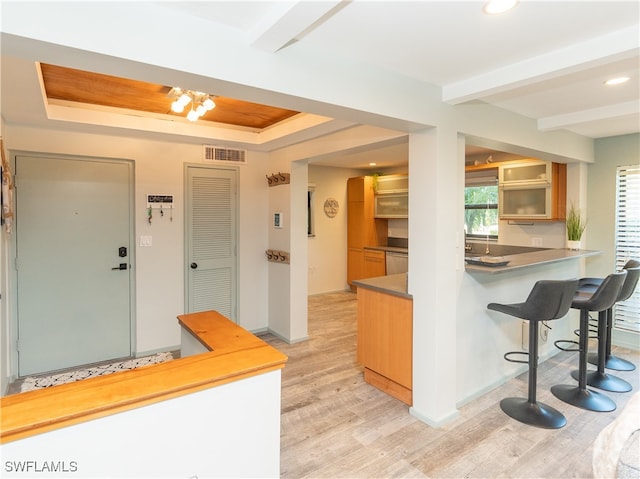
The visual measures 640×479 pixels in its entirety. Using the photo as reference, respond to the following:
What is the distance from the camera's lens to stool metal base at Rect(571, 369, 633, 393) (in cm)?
318

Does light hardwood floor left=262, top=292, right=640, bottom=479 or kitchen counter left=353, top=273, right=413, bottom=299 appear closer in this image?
light hardwood floor left=262, top=292, right=640, bottom=479

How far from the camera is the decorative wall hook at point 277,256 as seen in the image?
14.3ft

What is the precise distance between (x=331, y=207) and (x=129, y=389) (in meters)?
5.93

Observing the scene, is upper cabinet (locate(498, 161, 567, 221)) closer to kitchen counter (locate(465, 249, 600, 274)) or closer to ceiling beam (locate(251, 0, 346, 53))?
kitchen counter (locate(465, 249, 600, 274))

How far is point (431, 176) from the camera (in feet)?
8.57

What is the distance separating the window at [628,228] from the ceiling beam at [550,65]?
2.83 meters

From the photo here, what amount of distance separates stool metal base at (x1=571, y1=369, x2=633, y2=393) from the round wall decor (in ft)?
15.1

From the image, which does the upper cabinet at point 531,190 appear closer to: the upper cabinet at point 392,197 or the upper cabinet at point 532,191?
the upper cabinet at point 532,191

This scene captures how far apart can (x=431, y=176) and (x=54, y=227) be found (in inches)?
134

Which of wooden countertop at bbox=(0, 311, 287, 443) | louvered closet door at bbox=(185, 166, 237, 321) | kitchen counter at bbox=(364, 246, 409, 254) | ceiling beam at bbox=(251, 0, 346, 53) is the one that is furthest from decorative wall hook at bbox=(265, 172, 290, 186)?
kitchen counter at bbox=(364, 246, 409, 254)

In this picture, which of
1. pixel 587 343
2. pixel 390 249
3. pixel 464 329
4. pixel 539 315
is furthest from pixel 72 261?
pixel 390 249

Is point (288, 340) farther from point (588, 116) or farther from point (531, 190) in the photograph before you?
point (588, 116)

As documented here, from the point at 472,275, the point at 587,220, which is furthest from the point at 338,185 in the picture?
the point at 472,275

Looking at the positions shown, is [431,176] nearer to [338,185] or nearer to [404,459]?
[404,459]
